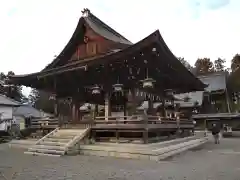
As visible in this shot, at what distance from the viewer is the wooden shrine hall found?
13343 millimetres

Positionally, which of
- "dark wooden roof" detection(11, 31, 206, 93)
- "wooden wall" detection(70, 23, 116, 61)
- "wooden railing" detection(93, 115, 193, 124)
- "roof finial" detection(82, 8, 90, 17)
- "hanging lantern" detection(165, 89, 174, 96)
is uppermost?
"roof finial" detection(82, 8, 90, 17)

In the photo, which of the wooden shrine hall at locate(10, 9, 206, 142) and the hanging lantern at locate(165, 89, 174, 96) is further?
the hanging lantern at locate(165, 89, 174, 96)

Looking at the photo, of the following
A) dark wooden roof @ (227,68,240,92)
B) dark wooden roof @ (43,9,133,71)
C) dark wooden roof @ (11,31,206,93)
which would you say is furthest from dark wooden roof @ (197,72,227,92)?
dark wooden roof @ (43,9,133,71)

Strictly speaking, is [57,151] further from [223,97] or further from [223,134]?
Result: [223,97]

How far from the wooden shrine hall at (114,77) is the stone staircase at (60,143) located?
3.10 feet

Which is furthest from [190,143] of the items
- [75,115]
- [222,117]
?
[222,117]

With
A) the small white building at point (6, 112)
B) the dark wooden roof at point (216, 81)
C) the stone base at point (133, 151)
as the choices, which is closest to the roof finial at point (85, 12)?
the stone base at point (133, 151)

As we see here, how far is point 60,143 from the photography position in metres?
13.0

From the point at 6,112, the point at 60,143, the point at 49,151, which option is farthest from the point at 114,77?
the point at 6,112

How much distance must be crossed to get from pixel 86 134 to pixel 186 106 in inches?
889

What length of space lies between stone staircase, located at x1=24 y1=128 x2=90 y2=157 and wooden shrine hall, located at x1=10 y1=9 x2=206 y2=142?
0.95 meters

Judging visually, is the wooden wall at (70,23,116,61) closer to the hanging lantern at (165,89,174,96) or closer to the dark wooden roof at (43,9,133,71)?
the dark wooden roof at (43,9,133,71)

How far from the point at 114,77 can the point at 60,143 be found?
4.78 metres

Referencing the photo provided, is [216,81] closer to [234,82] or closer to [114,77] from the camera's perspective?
[234,82]
